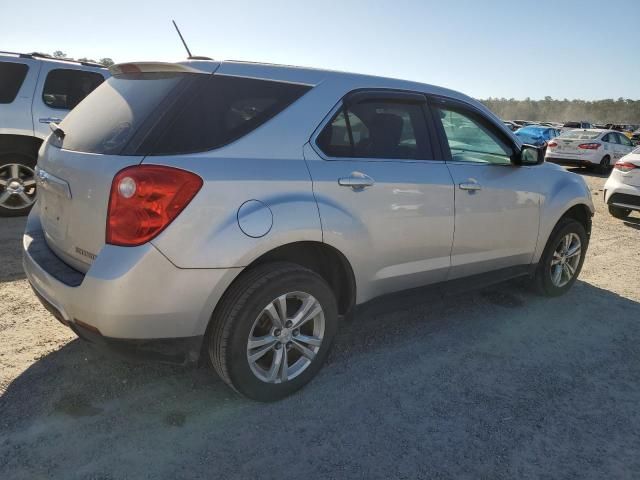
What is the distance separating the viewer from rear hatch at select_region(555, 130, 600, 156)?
16547mm

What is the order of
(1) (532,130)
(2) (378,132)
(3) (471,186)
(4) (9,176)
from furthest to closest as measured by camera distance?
(1) (532,130)
(4) (9,176)
(3) (471,186)
(2) (378,132)

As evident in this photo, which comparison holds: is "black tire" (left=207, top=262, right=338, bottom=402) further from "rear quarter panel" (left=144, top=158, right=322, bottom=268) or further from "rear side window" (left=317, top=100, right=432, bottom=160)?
"rear side window" (left=317, top=100, right=432, bottom=160)

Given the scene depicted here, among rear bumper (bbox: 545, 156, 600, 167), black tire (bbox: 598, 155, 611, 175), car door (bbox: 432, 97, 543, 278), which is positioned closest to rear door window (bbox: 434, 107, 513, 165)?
car door (bbox: 432, 97, 543, 278)

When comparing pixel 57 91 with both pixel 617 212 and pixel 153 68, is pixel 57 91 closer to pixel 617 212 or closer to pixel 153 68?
pixel 153 68

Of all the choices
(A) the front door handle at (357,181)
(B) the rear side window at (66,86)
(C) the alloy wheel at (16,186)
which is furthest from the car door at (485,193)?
(C) the alloy wheel at (16,186)

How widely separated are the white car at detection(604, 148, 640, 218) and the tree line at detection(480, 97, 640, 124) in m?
81.2

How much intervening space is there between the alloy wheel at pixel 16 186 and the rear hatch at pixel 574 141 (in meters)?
15.6

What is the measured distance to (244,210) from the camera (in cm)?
246

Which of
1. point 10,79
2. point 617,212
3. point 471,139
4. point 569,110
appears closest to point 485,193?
A: point 471,139

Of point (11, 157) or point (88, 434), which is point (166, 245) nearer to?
point (88, 434)

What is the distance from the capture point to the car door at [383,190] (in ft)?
9.30

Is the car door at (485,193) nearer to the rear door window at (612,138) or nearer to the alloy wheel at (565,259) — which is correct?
the alloy wheel at (565,259)

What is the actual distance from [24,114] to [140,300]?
5230 millimetres

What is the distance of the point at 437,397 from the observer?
3.01 m
